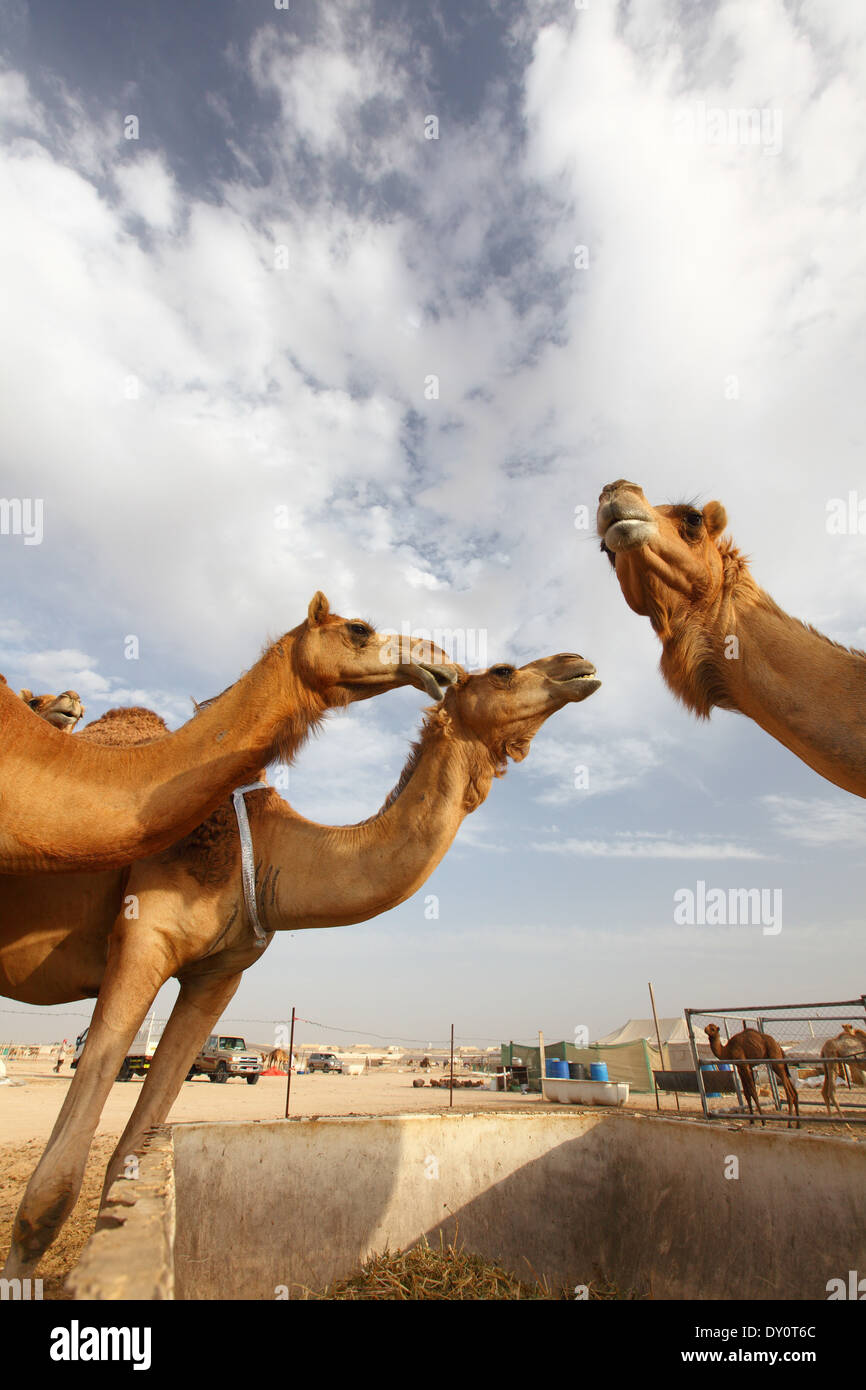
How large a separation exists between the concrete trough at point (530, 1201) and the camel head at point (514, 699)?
299cm

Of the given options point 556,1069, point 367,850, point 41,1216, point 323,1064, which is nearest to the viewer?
point 41,1216

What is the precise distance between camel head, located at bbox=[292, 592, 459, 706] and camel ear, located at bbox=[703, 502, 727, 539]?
6.81ft

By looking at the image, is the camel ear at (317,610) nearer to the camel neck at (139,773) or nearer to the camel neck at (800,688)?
the camel neck at (139,773)

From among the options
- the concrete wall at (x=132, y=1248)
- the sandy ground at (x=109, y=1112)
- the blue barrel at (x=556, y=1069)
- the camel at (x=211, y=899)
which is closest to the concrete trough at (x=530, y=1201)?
the sandy ground at (x=109, y=1112)

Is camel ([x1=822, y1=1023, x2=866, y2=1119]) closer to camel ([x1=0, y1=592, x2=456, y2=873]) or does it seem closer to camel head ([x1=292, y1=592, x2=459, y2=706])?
camel head ([x1=292, y1=592, x2=459, y2=706])

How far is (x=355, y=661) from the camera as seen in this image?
205 inches

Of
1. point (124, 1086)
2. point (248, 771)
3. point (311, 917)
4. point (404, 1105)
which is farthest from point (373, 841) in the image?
point (124, 1086)

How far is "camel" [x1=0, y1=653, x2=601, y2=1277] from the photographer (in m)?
4.81

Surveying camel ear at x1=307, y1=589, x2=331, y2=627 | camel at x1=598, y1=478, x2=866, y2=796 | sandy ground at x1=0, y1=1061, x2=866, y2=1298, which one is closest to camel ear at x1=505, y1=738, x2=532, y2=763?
camel ear at x1=307, y1=589, x2=331, y2=627

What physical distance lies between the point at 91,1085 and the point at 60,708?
11.3ft

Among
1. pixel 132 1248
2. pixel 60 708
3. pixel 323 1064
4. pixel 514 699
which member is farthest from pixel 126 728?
pixel 323 1064

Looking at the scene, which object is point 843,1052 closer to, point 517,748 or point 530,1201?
point 530,1201

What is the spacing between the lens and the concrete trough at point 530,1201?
4.56 metres
